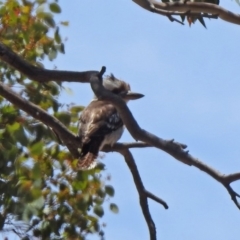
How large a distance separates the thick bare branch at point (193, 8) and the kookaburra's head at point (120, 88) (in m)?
2.68

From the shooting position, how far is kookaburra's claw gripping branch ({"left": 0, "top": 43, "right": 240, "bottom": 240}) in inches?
165

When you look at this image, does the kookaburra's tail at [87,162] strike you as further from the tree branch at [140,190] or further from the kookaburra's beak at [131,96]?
the kookaburra's beak at [131,96]

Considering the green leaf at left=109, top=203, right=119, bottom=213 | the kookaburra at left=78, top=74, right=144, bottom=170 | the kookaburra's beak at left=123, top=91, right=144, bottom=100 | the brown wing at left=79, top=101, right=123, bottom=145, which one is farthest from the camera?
the kookaburra's beak at left=123, top=91, right=144, bottom=100

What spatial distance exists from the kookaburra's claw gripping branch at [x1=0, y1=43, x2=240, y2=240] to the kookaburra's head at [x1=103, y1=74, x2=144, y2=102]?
1.61 m

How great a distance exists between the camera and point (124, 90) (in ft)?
25.8

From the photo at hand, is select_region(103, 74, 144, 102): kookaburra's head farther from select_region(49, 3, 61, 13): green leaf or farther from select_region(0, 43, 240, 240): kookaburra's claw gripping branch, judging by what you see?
Answer: select_region(49, 3, 61, 13): green leaf

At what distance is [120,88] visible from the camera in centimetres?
787

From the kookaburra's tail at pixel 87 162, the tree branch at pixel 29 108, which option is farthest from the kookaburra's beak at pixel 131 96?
the tree branch at pixel 29 108

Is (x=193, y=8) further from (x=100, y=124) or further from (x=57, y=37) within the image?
(x=100, y=124)

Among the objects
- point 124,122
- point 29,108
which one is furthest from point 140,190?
point 124,122

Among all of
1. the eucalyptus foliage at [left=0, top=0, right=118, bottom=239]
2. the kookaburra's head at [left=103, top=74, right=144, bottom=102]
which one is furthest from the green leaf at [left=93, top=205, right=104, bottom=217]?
the kookaburra's head at [left=103, top=74, right=144, bottom=102]

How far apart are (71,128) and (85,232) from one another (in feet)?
2.49

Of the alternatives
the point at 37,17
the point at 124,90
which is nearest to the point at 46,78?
the point at 37,17

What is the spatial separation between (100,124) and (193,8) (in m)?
2.28
